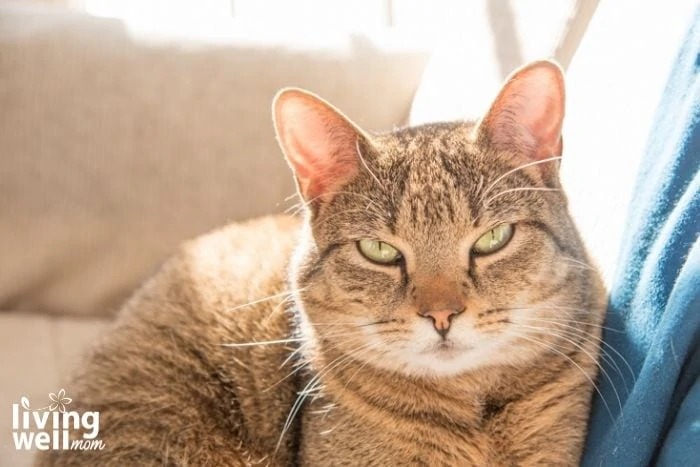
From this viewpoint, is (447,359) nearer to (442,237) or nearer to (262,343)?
(442,237)

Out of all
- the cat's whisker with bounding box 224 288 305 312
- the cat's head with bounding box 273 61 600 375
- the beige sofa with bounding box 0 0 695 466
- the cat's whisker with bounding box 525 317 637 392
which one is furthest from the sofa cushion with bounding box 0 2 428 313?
the cat's whisker with bounding box 525 317 637 392

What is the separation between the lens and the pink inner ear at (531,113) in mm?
1125

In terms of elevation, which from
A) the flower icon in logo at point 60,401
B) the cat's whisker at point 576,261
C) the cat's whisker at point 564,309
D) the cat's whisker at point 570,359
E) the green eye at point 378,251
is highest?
the green eye at point 378,251

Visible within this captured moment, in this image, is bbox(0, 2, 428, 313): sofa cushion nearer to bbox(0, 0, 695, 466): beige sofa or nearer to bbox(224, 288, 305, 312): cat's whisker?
bbox(0, 0, 695, 466): beige sofa

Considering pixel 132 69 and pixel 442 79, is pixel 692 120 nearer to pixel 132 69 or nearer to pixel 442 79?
pixel 442 79

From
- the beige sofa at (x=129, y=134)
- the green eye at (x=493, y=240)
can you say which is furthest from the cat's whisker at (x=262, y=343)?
the beige sofa at (x=129, y=134)

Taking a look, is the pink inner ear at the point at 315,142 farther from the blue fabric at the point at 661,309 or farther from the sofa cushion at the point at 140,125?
the sofa cushion at the point at 140,125

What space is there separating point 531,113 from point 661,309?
0.34 m

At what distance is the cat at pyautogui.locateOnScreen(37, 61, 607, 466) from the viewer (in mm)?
1123

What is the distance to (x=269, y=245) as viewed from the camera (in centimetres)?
153

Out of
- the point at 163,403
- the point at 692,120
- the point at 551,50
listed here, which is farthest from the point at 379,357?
the point at 551,50

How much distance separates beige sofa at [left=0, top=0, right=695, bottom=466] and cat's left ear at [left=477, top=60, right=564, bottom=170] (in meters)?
0.64

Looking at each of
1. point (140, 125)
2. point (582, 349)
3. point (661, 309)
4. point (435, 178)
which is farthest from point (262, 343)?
point (140, 125)

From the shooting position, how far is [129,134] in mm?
1893
